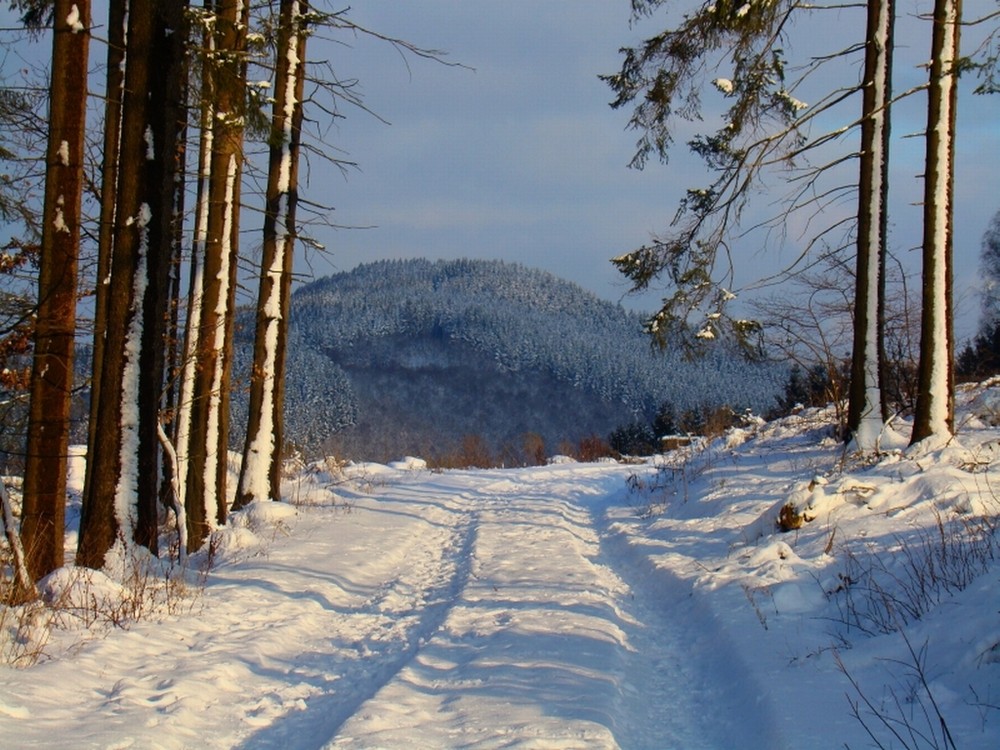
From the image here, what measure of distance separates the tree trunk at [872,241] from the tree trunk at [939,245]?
38.5 inches

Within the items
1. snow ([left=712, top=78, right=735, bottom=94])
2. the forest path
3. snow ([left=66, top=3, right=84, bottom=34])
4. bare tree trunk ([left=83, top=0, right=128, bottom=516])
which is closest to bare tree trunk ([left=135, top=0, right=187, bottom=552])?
bare tree trunk ([left=83, top=0, right=128, bottom=516])

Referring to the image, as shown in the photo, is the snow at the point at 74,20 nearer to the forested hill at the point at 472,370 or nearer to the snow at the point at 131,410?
the snow at the point at 131,410

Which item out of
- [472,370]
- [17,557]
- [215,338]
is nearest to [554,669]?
[17,557]

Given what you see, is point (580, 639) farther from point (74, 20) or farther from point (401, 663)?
point (74, 20)

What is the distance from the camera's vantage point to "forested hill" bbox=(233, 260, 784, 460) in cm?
10669

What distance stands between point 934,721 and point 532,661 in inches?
89.7

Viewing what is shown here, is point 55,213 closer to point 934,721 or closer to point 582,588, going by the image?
point 582,588

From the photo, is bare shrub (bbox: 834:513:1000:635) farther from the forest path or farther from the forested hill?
the forested hill

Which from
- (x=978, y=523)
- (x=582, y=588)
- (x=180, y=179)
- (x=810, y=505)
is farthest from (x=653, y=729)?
(x=180, y=179)

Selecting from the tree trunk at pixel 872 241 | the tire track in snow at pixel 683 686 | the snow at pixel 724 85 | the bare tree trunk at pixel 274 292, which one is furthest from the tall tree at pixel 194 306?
the tree trunk at pixel 872 241

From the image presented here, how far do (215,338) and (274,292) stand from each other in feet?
4.68

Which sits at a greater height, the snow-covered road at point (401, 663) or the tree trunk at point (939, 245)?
the tree trunk at point (939, 245)

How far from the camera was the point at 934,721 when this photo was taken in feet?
11.7

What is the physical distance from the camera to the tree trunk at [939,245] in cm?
959
